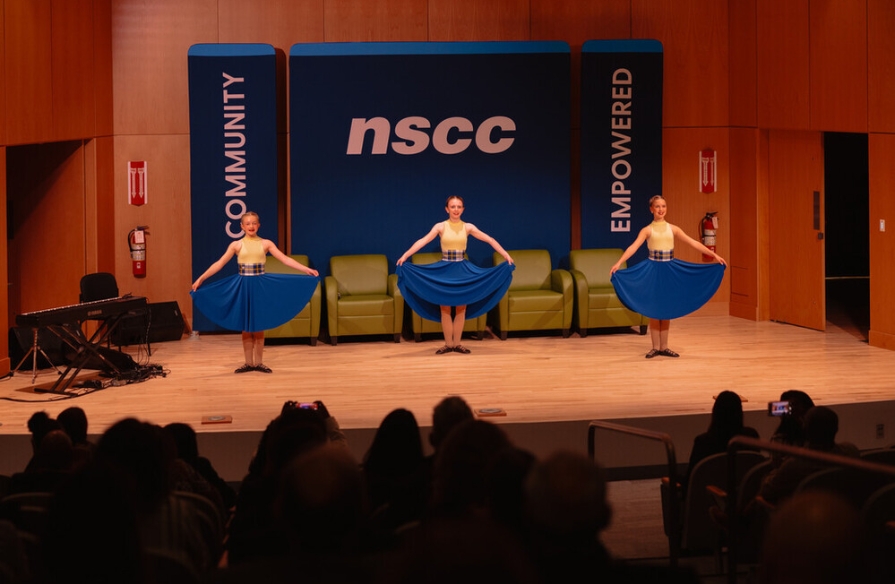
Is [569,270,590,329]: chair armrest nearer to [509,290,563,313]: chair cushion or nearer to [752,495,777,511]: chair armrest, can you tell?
[509,290,563,313]: chair cushion

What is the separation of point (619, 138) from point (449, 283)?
297 centimetres

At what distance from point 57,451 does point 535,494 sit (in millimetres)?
2749

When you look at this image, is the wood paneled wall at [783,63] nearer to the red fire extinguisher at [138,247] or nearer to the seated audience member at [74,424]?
the red fire extinguisher at [138,247]

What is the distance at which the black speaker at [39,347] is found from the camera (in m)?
10.1

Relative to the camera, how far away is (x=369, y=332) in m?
11.7

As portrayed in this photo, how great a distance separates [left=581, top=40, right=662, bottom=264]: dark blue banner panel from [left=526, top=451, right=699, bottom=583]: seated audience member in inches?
414

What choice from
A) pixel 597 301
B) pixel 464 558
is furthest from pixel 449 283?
pixel 464 558

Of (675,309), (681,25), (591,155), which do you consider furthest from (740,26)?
(675,309)

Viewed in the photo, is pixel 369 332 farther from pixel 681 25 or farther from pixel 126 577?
pixel 126 577

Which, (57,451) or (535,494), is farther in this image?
(57,451)

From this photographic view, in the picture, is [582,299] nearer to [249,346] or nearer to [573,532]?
[249,346]

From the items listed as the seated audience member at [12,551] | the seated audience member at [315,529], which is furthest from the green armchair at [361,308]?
the seated audience member at [315,529]

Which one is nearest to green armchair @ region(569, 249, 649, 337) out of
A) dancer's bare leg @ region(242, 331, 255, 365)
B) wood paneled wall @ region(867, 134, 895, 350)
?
wood paneled wall @ region(867, 134, 895, 350)

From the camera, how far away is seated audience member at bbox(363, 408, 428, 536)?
404cm
